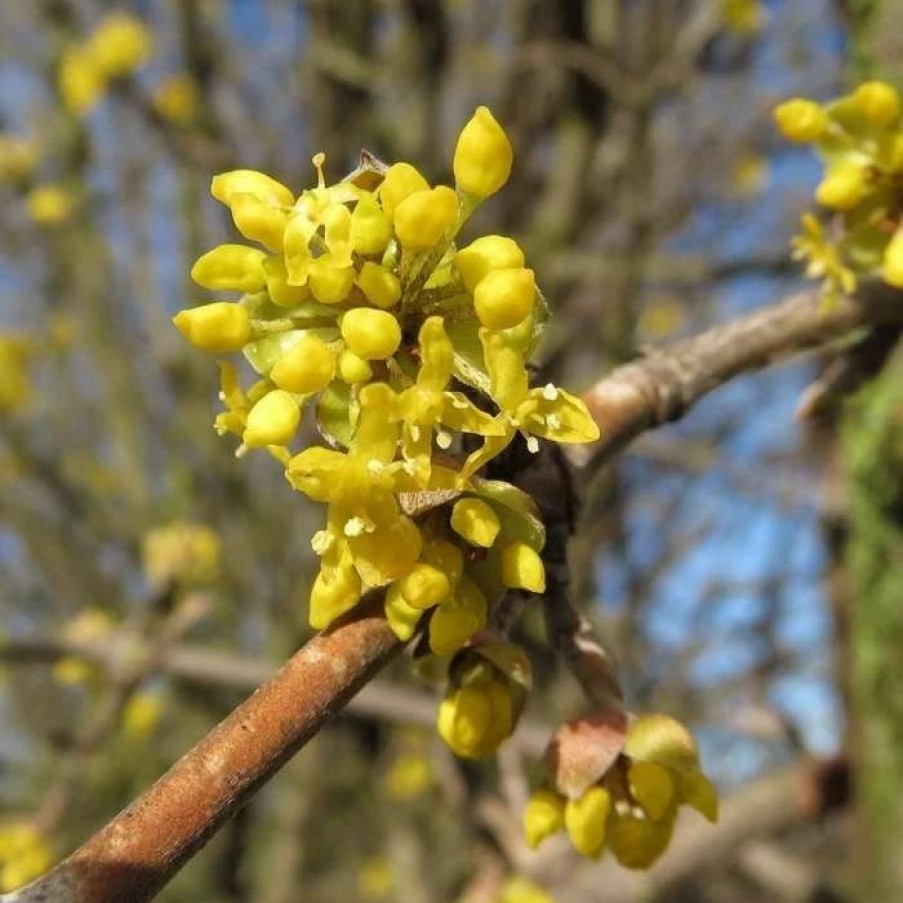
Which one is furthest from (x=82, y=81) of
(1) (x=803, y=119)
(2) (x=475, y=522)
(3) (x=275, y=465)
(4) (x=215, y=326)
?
(2) (x=475, y=522)

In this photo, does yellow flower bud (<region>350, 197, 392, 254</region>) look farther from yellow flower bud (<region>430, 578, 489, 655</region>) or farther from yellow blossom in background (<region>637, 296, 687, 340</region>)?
yellow blossom in background (<region>637, 296, 687, 340</region>)

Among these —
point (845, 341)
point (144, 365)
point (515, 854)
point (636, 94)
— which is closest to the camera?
point (845, 341)

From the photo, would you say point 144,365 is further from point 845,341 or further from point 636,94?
point 845,341

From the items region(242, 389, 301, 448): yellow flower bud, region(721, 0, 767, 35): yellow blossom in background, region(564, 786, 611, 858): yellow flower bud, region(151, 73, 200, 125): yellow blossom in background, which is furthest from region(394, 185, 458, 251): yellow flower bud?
region(151, 73, 200, 125): yellow blossom in background

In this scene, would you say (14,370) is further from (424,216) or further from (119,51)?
(424,216)

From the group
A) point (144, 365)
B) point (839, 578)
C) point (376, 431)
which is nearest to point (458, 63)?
point (144, 365)

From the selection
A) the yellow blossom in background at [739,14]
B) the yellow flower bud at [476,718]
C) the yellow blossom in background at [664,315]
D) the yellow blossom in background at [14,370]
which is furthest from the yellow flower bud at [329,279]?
the yellow blossom in background at [664,315]
